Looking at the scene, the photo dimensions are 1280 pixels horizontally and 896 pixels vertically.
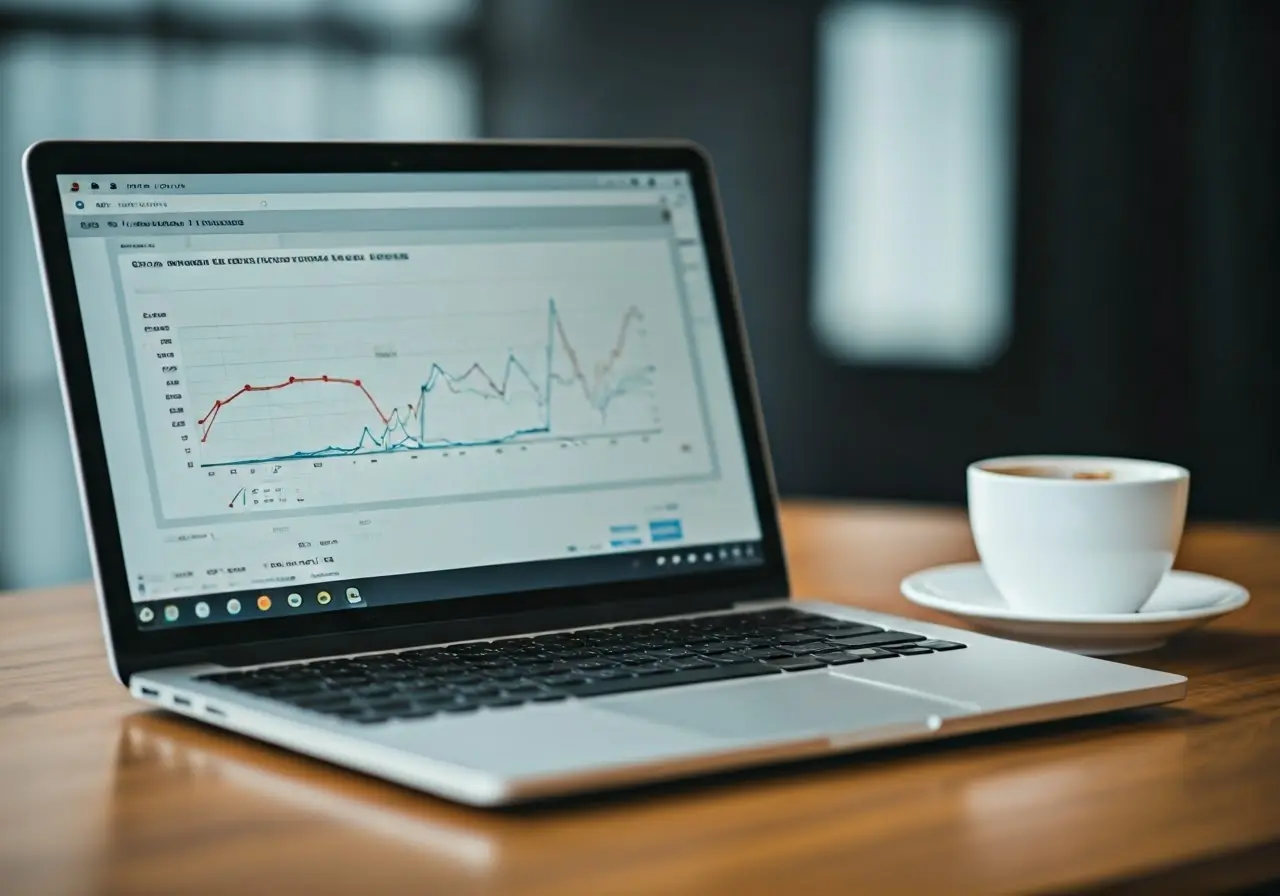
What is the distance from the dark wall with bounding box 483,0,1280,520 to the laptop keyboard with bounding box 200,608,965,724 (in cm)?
316

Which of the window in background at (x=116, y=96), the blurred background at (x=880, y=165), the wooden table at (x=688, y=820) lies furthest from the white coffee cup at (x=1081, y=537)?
the blurred background at (x=880, y=165)

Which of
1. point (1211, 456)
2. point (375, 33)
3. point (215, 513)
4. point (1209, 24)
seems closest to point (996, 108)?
point (1209, 24)

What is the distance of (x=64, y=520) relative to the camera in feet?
12.4

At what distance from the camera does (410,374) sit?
98 cm

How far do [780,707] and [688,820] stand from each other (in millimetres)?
131

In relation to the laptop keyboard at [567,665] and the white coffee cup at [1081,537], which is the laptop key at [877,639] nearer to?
the laptop keyboard at [567,665]

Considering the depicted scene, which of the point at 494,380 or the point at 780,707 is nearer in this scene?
the point at 780,707

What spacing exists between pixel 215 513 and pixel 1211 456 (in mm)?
3399

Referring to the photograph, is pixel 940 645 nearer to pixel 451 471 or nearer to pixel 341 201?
pixel 451 471

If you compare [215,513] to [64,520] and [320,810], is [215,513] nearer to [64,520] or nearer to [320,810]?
[320,810]

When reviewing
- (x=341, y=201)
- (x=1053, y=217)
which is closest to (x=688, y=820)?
(x=341, y=201)

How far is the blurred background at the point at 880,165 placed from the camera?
3805 millimetres

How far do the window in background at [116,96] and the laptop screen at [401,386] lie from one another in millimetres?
2689

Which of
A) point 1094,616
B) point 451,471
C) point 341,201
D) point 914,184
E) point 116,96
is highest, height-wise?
point 116,96
